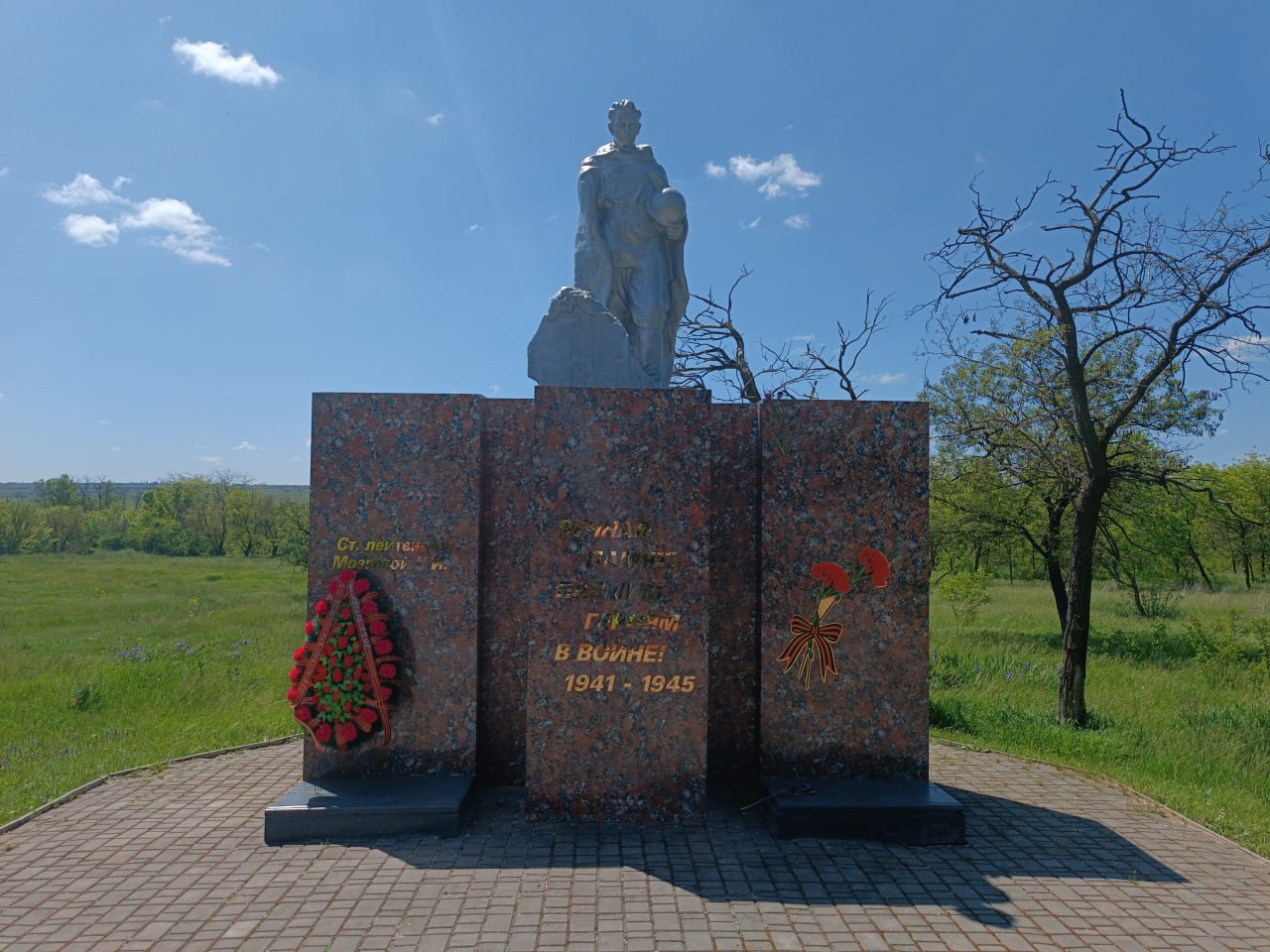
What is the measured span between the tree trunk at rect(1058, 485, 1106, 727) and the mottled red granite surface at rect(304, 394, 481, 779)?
5875 mm

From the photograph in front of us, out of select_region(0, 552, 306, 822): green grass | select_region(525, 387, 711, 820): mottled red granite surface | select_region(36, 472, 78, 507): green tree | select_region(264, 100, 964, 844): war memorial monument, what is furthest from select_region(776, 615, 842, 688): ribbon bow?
select_region(36, 472, 78, 507): green tree

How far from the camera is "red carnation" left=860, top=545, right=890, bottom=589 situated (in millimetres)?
4980

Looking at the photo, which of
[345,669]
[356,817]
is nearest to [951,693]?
[345,669]

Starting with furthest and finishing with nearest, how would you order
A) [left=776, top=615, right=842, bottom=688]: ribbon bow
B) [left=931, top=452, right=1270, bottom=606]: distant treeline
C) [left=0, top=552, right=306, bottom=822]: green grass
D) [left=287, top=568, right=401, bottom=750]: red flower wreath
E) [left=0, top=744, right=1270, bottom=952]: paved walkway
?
1. [left=931, top=452, right=1270, bottom=606]: distant treeline
2. [left=0, top=552, right=306, bottom=822]: green grass
3. [left=776, top=615, right=842, bottom=688]: ribbon bow
4. [left=287, top=568, right=401, bottom=750]: red flower wreath
5. [left=0, top=744, right=1270, bottom=952]: paved walkway

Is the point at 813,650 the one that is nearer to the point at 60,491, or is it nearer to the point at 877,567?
the point at 877,567

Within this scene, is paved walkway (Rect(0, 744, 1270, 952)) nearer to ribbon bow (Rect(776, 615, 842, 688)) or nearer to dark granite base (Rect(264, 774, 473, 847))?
dark granite base (Rect(264, 774, 473, 847))

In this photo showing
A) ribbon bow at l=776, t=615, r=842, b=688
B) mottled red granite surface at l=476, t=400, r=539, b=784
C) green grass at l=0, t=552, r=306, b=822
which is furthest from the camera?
green grass at l=0, t=552, r=306, b=822

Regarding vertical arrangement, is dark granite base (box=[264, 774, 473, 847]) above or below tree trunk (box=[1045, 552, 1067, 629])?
below

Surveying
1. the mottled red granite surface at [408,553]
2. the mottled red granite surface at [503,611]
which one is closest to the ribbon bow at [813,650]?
the mottled red granite surface at [503,611]

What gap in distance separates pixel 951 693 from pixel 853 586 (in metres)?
5.27

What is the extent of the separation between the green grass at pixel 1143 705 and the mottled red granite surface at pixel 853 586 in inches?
73.0

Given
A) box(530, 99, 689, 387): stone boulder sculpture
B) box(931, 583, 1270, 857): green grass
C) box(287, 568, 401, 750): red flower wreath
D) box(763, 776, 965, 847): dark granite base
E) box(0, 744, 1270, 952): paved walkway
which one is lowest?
box(931, 583, 1270, 857): green grass

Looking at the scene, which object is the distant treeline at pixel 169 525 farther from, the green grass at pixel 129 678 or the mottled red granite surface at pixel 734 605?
the mottled red granite surface at pixel 734 605

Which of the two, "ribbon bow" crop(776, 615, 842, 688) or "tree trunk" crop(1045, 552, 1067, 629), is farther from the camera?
"tree trunk" crop(1045, 552, 1067, 629)
